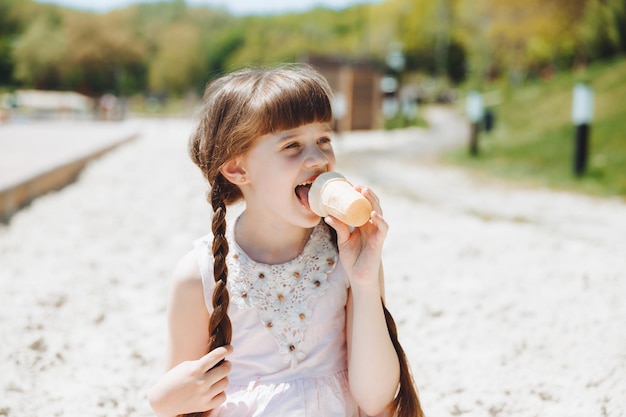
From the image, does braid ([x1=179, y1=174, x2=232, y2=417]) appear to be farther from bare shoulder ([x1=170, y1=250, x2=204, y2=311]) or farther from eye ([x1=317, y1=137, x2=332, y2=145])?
eye ([x1=317, y1=137, x2=332, y2=145])

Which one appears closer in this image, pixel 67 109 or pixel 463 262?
pixel 463 262

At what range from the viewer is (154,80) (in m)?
72.5

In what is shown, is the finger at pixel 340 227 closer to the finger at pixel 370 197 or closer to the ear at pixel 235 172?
the finger at pixel 370 197

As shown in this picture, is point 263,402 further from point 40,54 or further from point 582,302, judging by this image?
point 40,54

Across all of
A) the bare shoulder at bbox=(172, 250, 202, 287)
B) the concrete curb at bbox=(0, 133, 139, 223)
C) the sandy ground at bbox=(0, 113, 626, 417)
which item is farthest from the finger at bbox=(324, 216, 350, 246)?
the concrete curb at bbox=(0, 133, 139, 223)

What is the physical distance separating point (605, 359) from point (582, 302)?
27.3 inches

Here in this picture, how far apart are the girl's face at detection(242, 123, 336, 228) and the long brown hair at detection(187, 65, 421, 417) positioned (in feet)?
0.09

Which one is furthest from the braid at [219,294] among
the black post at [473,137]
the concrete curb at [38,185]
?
the black post at [473,137]

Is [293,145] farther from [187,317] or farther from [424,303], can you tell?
[424,303]

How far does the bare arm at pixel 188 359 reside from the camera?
1620mm

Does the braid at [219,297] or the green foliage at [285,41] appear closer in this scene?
the braid at [219,297]

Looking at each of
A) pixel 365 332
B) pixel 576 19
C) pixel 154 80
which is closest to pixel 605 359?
pixel 365 332

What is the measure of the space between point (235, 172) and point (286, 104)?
0.29m

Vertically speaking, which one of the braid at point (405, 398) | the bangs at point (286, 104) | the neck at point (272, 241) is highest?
the bangs at point (286, 104)
